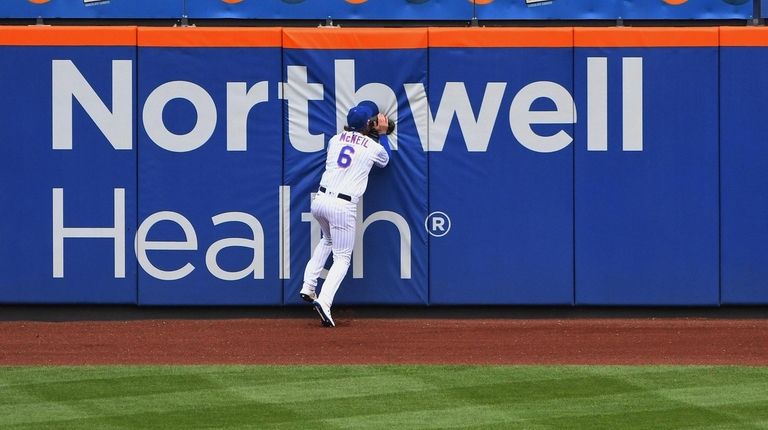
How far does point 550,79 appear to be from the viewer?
12.6 metres

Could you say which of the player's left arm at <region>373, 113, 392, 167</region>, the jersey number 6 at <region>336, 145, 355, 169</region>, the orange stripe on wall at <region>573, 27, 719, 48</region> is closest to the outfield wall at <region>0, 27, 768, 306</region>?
the orange stripe on wall at <region>573, 27, 719, 48</region>

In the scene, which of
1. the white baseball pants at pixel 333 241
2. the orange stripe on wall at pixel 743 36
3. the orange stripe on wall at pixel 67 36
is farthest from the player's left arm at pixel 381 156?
the orange stripe on wall at pixel 743 36

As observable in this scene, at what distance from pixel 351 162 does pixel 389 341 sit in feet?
→ 5.16

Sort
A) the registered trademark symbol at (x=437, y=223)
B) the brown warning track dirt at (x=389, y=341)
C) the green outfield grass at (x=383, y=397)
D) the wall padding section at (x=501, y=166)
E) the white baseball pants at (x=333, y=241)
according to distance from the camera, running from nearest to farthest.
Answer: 1. the green outfield grass at (x=383, y=397)
2. the brown warning track dirt at (x=389, y=341)
3. the white baseball pants at (x=333, y=241)
4. the wall padding section at (x=501, y=166)
5. the registered trademark symbol at (x=437, y=223)

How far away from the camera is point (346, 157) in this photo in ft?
39.8

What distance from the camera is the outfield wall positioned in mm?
12539

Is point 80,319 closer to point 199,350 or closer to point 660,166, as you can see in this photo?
point 199,350

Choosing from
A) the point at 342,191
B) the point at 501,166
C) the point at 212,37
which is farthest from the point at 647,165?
the point at 212,37

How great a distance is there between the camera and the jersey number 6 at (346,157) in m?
12.1

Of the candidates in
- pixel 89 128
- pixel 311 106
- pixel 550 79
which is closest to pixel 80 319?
pixel 89 128

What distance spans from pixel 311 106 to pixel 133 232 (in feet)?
6.32

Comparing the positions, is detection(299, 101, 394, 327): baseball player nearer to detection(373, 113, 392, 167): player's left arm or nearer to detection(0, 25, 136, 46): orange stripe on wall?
detection(373, 113, 392, 167): player's left arm

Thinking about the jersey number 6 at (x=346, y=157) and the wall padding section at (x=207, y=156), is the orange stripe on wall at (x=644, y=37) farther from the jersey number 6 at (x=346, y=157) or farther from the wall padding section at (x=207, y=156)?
the wall padding section at (x=207, y=156)

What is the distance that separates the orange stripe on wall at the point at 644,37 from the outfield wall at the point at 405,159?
1 centimetres
